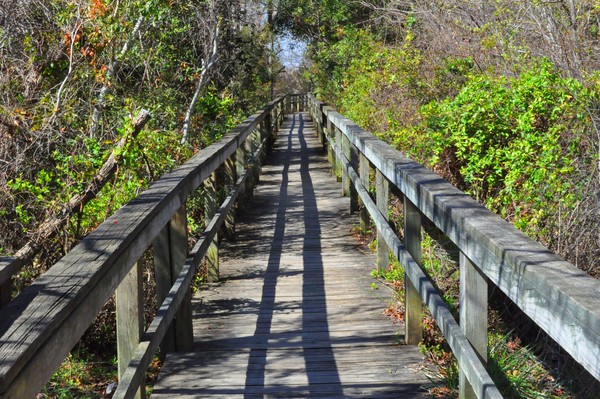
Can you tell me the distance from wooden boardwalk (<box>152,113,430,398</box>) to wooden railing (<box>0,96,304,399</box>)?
1.44ft

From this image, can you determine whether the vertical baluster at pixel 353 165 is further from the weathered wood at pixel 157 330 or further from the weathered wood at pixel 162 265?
the weathered wood at pixel 162 265

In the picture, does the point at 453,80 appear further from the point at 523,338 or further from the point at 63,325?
the point at 63,325

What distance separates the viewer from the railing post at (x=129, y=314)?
10.9 ft

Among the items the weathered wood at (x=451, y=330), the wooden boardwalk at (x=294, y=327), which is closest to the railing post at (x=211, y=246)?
the wooden boardwalk at (x=294, y=327)

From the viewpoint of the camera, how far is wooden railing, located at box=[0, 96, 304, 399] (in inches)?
77.4

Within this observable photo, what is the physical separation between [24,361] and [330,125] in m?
11.9

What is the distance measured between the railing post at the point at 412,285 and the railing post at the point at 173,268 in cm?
122

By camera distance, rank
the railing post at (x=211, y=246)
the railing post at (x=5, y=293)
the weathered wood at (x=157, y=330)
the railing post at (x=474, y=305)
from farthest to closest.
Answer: the railing post at (x=211, y=246)
the railing post at (x=474, y=305)
the weathered wood at (x=157, y=330)
the railing post at (x=5, y=293)

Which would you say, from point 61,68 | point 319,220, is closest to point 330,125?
point 319,220

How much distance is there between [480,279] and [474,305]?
12cm

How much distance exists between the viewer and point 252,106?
20.1 metres

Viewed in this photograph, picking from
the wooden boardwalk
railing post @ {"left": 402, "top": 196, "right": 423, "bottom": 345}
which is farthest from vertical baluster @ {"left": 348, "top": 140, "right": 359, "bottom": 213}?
railing post @ {"left": 402, "top": 196, "right": 423, "bottom": 345}

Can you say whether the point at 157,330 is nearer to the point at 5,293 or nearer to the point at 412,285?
the point at 5,293

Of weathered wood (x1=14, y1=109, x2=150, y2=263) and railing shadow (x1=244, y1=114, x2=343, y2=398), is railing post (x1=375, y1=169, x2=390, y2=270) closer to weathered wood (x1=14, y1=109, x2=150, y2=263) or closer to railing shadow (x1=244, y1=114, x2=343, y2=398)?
railing shadow (x1=244, y1=114, x2=343, y2=398)
